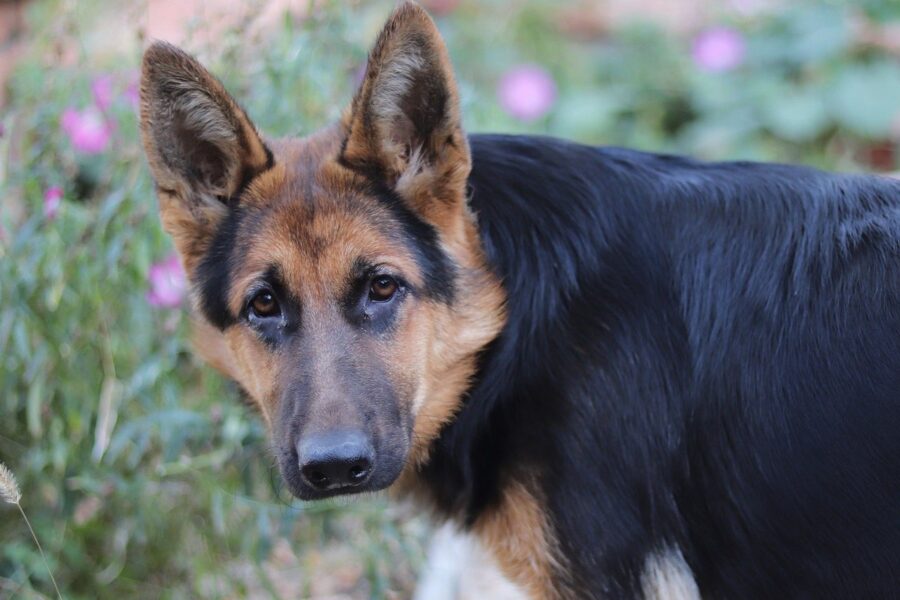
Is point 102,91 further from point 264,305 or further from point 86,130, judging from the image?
point 264,305

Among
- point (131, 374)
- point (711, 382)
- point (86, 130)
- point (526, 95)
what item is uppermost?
point (711, 382)

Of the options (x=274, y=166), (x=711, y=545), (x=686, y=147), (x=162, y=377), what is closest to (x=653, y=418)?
(x=711, y=545)

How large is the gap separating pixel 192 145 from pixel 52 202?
0.91 metres

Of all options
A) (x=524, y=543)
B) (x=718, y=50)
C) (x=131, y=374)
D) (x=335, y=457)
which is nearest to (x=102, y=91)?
(x=131, y=374)

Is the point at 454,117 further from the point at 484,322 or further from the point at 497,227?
the point at 484,322

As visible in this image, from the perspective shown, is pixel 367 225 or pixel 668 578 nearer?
pixel 668 578

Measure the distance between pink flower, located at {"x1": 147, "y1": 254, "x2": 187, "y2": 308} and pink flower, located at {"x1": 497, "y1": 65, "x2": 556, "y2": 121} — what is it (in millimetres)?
3390

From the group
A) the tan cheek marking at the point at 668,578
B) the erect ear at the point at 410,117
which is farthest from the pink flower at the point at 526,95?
the tan cheek marking at the point at 668,578

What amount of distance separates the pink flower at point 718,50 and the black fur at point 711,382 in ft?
14.8

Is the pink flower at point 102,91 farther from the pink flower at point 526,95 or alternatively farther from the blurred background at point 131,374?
the pink flower at point 526,95

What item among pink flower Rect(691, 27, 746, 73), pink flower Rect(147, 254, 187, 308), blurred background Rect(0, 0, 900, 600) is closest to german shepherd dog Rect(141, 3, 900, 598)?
blurred background Rect(0, 0, 900, 600)

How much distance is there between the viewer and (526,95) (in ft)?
23.0

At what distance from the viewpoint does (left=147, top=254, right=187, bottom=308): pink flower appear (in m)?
4.24

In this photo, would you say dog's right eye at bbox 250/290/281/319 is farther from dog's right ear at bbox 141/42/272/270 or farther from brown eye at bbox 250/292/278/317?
dog's right ear at bbox 141/42/272/270
